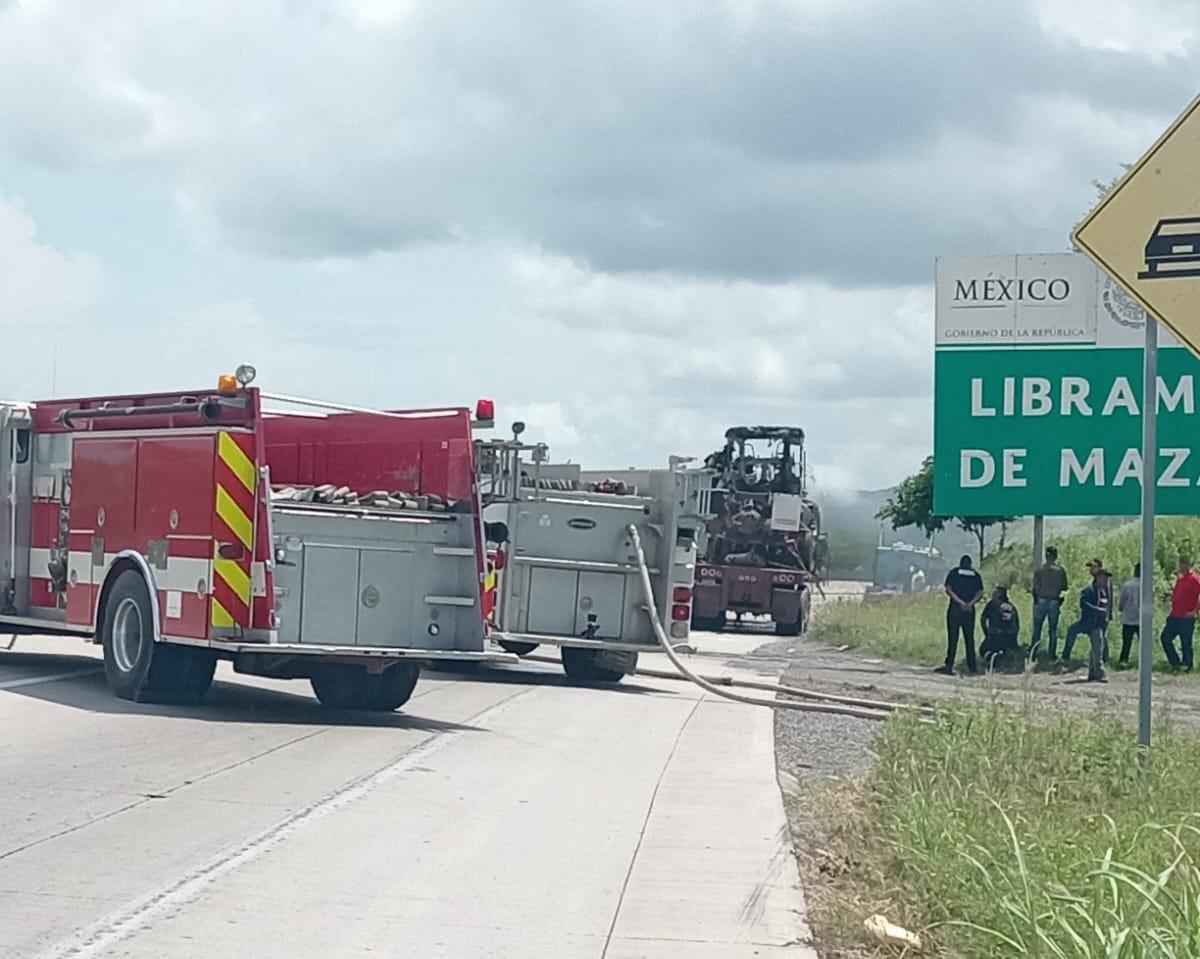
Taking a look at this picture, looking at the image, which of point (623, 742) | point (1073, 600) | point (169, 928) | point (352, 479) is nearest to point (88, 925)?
point (169, 928)

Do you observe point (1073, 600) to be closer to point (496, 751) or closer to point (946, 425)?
point (946, 425)

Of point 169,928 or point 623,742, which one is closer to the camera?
point 169,928

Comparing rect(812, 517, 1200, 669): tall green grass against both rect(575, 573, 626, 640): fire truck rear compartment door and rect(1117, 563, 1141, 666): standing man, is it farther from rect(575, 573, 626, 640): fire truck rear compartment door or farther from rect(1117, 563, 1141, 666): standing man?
rect(575, 573, 626, 640): fire truck rear compartment door

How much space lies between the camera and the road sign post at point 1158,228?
8328 millimetres

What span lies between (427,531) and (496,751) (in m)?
2.33

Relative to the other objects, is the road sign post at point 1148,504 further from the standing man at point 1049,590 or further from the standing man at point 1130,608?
the standing man at point 1049,590

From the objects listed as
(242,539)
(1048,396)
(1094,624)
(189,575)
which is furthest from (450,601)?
(1094,624)

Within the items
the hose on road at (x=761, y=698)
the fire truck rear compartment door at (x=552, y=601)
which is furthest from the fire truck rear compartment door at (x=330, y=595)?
the fire truck rear compartment door at (x=552, y=601)

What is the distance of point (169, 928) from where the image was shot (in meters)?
7.34

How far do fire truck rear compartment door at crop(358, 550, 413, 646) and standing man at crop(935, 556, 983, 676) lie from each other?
39.2ft

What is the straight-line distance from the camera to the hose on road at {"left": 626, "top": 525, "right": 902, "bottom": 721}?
59.0 feet

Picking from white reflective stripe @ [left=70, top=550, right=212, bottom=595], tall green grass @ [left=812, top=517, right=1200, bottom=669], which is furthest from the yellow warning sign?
tall green grass @ [left=812, top=517, right=1200, bottom=669]

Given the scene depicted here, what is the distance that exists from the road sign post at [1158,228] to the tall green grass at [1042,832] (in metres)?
2.43

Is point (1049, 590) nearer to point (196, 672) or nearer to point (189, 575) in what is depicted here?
point (196, 672)
